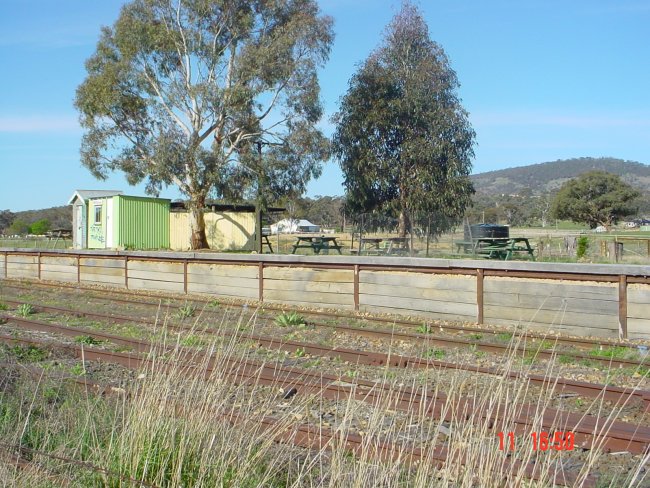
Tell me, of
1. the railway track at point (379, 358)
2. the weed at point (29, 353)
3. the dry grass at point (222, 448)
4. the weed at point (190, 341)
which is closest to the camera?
the dry grass at point (222, 448)

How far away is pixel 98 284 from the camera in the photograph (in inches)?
888

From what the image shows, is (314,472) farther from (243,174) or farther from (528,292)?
(243,174)

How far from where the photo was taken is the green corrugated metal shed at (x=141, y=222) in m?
36.5

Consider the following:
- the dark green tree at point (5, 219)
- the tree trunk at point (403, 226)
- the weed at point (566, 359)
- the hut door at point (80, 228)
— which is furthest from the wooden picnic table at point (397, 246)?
the dark green tree at point (5, 219)

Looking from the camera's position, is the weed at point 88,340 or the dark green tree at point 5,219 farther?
the dark green tree at point 5,219

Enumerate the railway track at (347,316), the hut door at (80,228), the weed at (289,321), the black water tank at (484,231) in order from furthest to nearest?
the hut door at (80,228) → the black water tank at (484,231) → the weed at (289,321) → the railway track at (347,316)

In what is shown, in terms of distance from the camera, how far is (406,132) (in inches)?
1428

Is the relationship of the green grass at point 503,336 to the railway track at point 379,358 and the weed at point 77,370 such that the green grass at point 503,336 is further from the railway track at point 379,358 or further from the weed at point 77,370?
the weed at point 77,370

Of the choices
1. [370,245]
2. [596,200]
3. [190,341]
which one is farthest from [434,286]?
[596,200]

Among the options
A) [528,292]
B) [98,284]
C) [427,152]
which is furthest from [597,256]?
[98,284]

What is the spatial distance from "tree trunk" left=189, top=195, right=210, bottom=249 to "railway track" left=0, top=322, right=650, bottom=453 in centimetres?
2357

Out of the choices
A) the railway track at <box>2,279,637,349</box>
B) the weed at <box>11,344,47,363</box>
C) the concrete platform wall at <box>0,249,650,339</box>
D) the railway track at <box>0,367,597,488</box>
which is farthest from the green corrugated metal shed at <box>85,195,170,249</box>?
the railway track at <box>0,367,597,488</box>

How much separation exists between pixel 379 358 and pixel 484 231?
18.0m

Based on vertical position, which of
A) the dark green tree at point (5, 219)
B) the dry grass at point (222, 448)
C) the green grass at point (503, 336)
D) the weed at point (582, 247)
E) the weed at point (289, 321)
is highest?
the dark green tree at point (5, 219)
